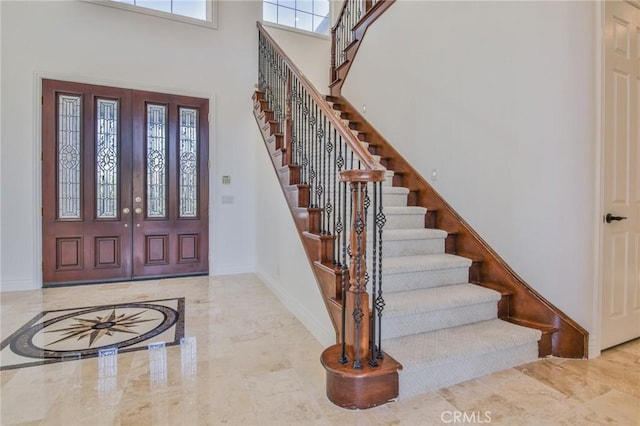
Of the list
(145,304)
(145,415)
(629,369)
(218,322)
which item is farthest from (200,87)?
(629,369)

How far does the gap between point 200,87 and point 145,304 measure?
9.60 ft

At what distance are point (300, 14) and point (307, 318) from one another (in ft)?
16.8

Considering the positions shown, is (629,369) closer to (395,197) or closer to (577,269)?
(577,269)

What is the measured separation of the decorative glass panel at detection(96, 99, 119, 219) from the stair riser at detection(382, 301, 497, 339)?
12.4ft

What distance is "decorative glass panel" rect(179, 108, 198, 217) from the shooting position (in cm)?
463

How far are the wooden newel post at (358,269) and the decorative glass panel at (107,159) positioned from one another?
3.65m

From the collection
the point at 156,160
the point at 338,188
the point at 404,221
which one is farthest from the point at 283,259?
the point at 156,160

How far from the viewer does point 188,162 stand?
Result: 4656 mm

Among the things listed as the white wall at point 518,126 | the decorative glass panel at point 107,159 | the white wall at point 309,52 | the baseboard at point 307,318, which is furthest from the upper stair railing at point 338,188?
the decorative glass panel at point 107,159

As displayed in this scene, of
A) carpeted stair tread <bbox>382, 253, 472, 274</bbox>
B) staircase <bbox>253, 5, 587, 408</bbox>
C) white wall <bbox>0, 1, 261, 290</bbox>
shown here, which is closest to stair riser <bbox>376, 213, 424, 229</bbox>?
staircase <bbox>253, 5, 587, 408</bbox>

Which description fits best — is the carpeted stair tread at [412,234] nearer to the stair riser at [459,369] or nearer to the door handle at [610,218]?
the stair riser at [459,369]

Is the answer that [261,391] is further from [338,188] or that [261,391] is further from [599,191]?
[599,191]

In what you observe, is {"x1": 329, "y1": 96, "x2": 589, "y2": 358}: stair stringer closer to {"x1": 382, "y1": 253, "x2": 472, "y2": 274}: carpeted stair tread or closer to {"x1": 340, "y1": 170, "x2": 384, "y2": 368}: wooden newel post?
{"x1": 382, "y1": 253, "x2": 472, "y2": 274}: carpeted stair tread

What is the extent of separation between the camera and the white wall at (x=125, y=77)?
3.89 m
